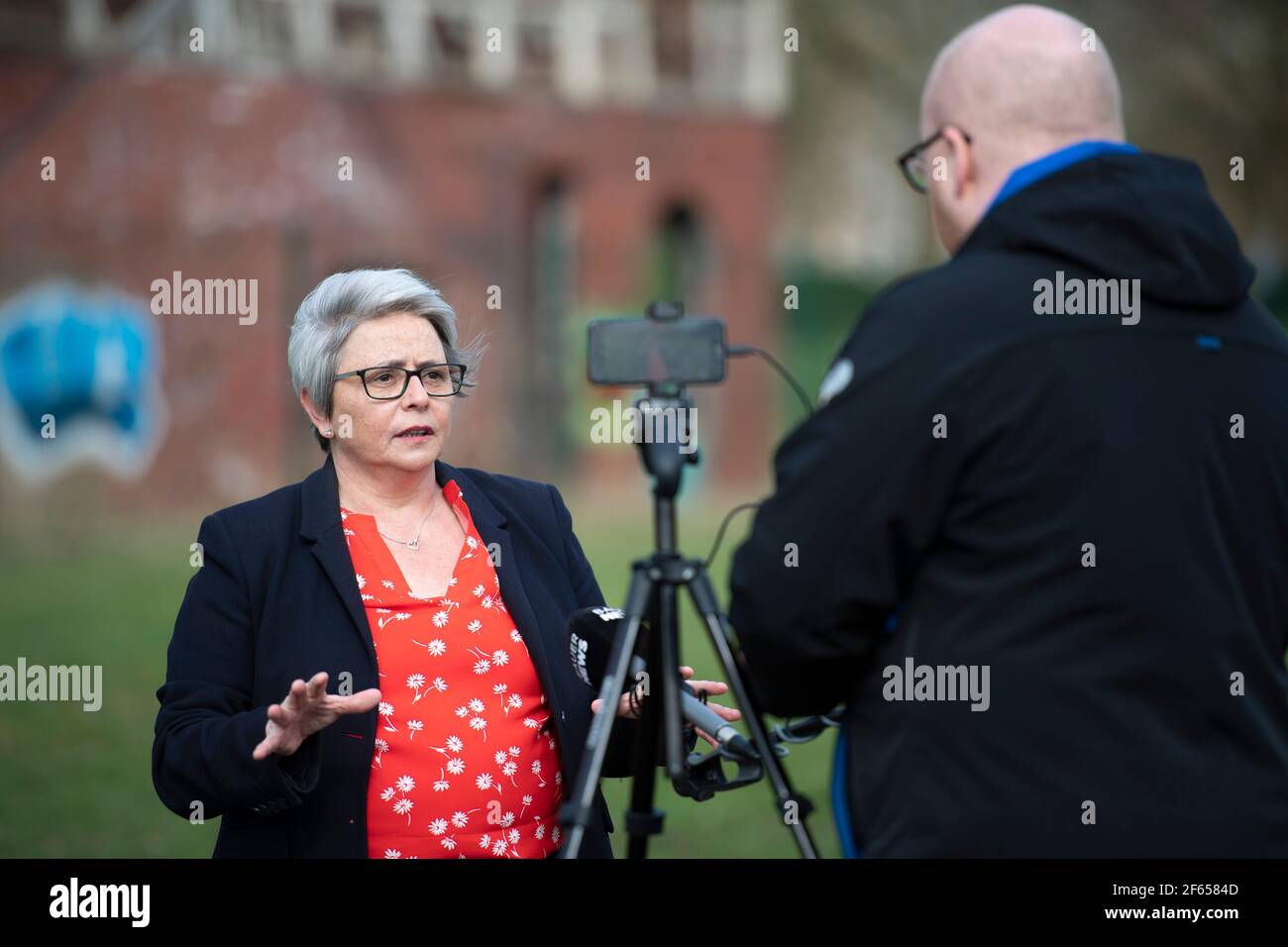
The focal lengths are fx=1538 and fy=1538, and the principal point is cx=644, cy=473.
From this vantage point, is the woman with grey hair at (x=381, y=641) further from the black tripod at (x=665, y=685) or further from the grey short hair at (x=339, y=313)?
the black tripod at (x=665, y=685)

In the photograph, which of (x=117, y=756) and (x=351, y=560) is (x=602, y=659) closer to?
(x=351, y=560)

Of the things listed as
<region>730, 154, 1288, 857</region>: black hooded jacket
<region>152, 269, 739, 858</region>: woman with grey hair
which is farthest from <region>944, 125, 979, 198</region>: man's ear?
<region>152, 269, 739, 858</region>: woman with grey hair

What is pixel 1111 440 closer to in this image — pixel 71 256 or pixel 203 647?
pixel 203 647

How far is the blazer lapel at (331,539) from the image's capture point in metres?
3.16

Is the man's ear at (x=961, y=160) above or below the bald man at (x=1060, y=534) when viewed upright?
above

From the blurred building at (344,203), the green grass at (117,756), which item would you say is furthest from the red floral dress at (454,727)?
the blurred building at (344,203)

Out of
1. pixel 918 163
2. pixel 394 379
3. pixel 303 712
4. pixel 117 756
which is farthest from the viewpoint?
pixel 117 756

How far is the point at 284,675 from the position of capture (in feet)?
10.2

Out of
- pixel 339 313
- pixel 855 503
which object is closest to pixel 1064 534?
pixel 855 503

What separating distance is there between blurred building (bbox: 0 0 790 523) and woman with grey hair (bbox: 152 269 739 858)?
1470 centimetres

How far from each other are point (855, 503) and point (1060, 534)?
30cm

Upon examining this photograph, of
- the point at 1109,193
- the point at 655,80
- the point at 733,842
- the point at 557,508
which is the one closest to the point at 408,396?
the point at 557,508

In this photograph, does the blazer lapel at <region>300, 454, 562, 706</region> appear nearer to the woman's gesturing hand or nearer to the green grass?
the woman's gesturing hand

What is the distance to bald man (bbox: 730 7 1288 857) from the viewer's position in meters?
2.26
